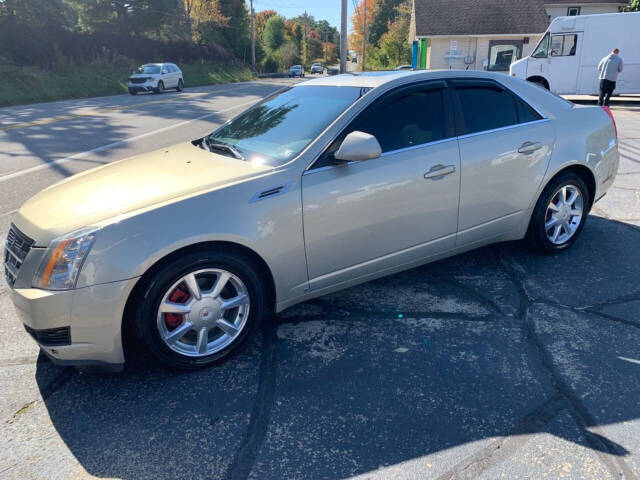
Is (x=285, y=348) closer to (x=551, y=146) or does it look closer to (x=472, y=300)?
(x=472, y=300)

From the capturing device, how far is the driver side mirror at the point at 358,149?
10.0 feet

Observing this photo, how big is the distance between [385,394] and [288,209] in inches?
46.9

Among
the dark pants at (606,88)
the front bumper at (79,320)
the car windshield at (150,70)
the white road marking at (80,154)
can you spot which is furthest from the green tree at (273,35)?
the front bumper at (79,320)

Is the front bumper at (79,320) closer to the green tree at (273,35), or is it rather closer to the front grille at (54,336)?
the front grille at (54,336)

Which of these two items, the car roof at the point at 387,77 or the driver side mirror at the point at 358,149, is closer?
the driver side mirror at the point at 358,149

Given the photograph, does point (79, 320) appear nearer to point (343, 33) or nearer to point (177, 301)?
point (177, 301)

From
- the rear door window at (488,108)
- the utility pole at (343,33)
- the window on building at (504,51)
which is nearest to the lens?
the rear door window at (488,108)

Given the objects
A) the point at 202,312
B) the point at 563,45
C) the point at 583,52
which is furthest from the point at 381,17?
the point at 202,312

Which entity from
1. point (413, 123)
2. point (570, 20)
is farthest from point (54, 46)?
point (413, 123)

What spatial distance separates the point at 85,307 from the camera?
2.51 metres

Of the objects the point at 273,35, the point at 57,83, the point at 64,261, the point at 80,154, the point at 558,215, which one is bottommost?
the point at 80,154

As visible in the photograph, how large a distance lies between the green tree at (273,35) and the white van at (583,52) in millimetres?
77886

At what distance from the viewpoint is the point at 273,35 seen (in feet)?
293

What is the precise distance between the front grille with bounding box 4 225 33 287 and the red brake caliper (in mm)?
799
